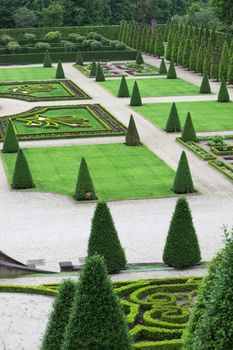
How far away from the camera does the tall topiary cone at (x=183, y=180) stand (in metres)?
33.6

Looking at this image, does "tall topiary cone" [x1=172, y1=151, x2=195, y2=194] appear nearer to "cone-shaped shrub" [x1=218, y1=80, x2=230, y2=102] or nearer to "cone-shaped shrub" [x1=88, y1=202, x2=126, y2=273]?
"cone-shaped shrub" [x1=88, y1=202, x2=126, y2=273]

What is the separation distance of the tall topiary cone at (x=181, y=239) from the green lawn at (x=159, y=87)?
3708cm

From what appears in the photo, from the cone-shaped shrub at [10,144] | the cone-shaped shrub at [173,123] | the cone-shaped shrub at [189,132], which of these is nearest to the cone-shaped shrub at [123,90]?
the cone-shaped shrub at [173,123]

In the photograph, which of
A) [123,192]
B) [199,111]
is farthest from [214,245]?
[199,111]

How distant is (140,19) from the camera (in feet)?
377

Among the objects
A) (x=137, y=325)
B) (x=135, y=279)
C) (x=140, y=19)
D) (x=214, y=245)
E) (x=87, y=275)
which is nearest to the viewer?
(x=87, y=275)

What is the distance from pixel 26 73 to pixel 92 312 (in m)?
64.5

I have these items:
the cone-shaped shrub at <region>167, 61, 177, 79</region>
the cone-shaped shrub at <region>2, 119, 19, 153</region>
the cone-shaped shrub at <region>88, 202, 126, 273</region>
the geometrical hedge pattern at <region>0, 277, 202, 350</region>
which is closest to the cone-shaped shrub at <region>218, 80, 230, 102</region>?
the cone-shaped shrub at <region>167, 61, 177, 79</region>

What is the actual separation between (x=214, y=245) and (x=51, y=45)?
69.0 meters

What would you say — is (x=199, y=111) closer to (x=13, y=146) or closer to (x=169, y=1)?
(x=13, y=146)

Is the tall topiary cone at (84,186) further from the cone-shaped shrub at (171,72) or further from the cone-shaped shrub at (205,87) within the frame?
the cone-shaped shrub at (171,72)

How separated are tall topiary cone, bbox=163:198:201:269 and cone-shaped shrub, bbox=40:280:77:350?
10329 mm

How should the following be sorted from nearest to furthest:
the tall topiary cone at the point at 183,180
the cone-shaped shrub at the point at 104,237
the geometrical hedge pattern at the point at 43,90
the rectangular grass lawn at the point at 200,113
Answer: the cone-shaped shrub at the point at 104,237
the tall topiary cone at the point at 183,180
the rectangular grass lawn at the point at 200,113
the geometrical hedge pattern at the point at 43,90

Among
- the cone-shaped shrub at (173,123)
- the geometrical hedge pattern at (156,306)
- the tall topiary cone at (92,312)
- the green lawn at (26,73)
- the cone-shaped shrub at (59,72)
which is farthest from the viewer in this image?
the green lawn at (26,73)
